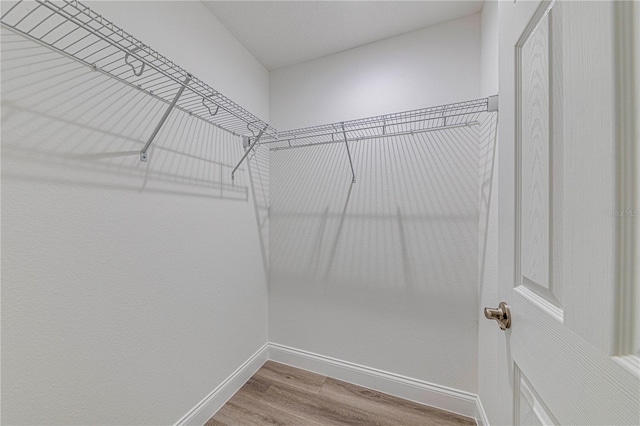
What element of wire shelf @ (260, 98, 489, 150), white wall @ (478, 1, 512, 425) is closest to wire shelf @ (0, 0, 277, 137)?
wire shelf @ (260, 98, 489, 150)

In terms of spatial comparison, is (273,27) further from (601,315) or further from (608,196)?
(601,315)

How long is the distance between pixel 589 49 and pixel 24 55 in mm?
1361

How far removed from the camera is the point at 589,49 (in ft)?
1.16

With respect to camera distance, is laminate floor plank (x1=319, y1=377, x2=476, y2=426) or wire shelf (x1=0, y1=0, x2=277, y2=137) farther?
laminate floor plank (x1=319, y1=377, x2=476, y2=426)

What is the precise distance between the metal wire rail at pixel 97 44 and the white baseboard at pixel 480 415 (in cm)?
199

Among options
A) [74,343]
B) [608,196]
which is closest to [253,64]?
[74,343]

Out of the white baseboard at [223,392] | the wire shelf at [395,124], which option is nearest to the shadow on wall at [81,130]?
the wire shelf at [395,124]

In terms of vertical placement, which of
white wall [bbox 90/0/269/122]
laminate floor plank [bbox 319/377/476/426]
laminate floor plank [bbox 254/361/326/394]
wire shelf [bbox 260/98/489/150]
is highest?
white wall [bbox 90/0/269/122]

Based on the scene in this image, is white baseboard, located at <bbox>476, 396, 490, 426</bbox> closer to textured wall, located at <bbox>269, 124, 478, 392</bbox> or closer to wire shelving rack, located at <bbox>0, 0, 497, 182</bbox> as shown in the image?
textured wall, located at <bbox>269, 124, 478, 392</bbox>

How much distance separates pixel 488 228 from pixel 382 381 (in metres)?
1.18

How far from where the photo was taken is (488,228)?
1.24 meters

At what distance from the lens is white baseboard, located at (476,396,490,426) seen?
122cm

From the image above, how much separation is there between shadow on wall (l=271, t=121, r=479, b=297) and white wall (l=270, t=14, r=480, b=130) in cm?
23

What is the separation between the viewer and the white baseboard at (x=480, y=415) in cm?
122
